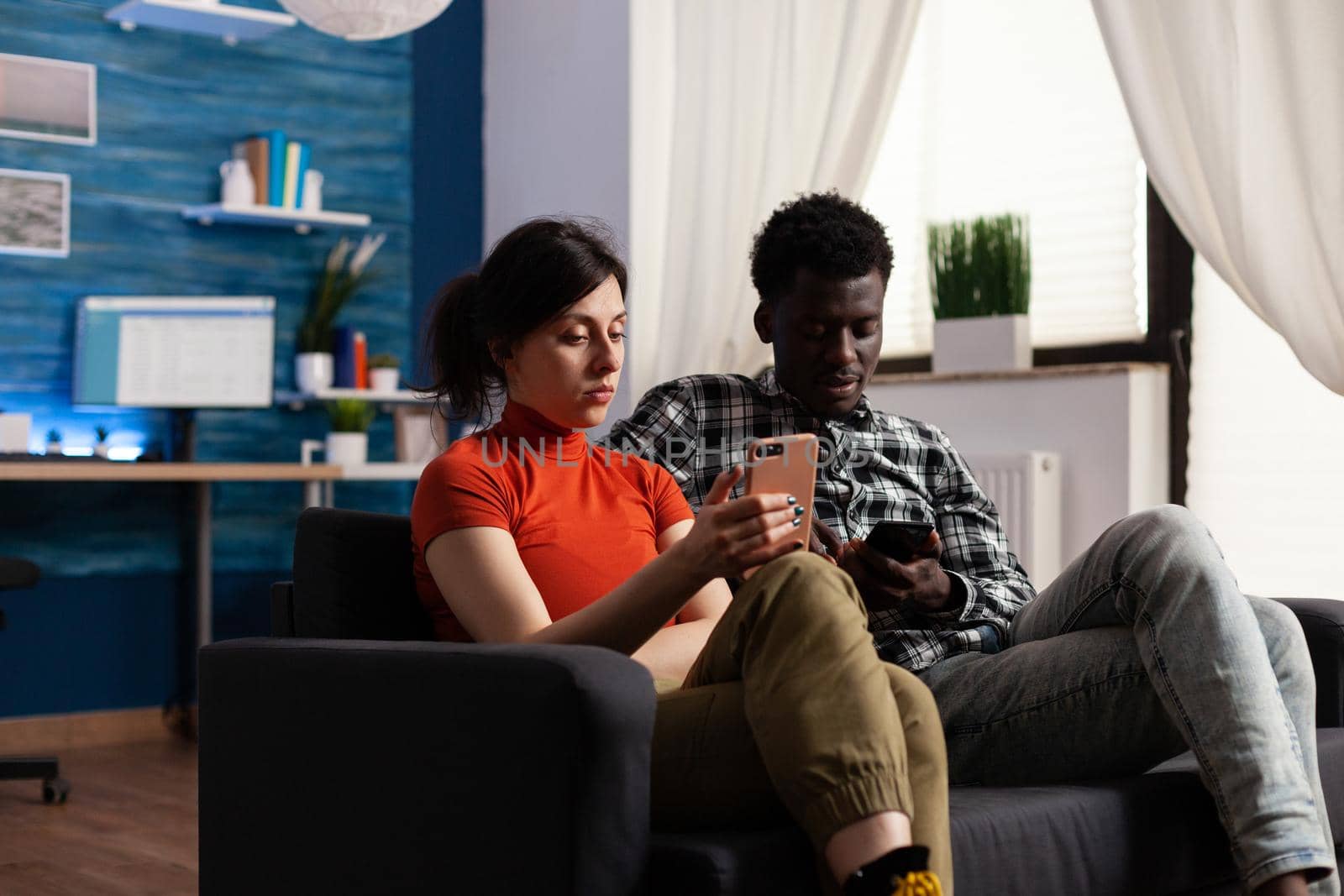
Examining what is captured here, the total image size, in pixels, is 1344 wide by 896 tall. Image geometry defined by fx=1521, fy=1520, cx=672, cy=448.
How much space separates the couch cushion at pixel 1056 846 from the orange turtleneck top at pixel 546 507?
373 millimetres

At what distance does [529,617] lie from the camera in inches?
64.6

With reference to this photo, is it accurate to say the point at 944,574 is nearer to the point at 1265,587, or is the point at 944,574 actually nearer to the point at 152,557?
the point at 1265,587

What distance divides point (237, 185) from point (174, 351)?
0.59m

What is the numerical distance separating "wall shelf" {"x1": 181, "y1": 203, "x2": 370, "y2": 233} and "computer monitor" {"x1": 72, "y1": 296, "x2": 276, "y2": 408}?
10.7 inches

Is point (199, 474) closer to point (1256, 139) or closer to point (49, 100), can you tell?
point (49, 100)

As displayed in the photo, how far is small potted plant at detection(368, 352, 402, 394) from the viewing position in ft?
16.4

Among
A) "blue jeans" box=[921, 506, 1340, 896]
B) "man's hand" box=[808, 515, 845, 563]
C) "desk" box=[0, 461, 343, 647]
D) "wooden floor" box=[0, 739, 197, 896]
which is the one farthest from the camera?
"desk" box=[0, 461, 343, 647]

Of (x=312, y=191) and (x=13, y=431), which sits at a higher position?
(x=312, y=191)

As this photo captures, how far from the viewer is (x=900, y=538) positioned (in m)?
1.94

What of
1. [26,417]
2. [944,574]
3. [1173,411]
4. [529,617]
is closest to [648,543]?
[529,617]

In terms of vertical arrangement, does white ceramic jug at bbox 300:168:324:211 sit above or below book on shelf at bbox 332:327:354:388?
above

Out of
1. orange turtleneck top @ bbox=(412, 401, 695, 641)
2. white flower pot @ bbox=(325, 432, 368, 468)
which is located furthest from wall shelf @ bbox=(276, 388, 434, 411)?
orange turtleneck top @ bbox=(412, 401, 695, 641)

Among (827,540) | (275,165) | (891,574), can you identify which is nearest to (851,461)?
(827,540)

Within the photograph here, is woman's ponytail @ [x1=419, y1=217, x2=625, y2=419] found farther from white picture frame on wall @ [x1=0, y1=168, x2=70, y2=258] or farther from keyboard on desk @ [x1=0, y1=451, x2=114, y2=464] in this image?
white picture frame on wall @ [x1=0, y1=168, x2=70, y2=258]
